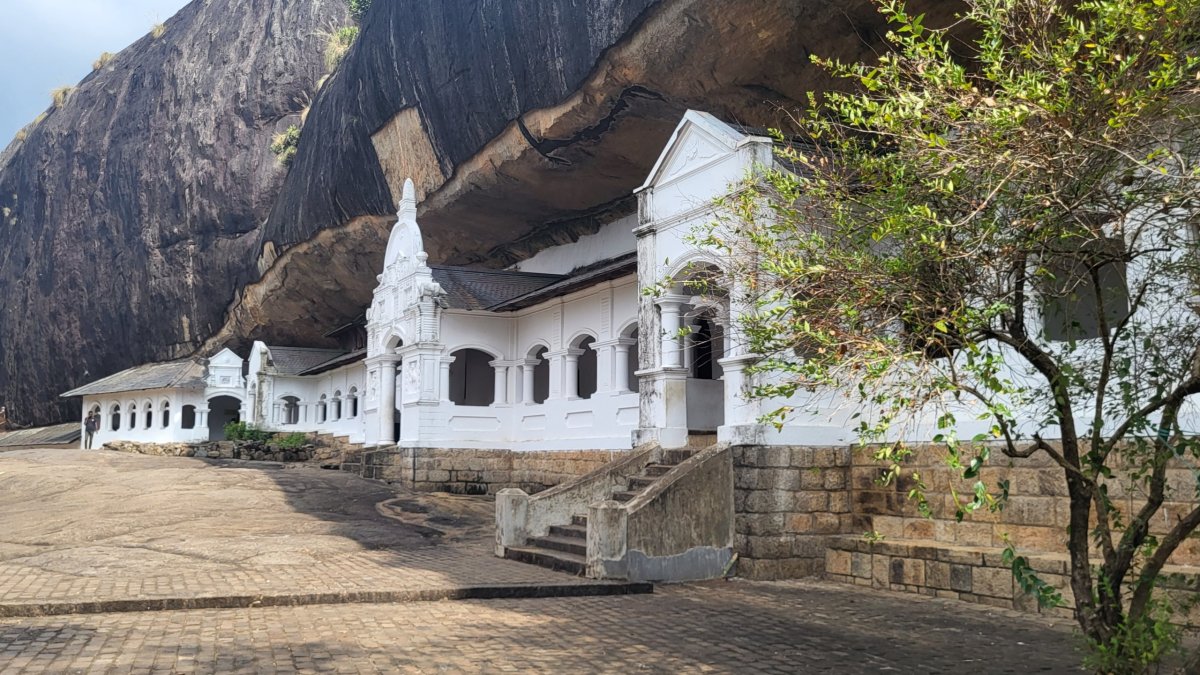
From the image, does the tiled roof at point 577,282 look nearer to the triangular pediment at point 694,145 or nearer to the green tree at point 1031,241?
the triangular pediment at point 694,145

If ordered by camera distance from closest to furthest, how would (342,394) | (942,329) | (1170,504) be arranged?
(942,329), (1170,504), (342,394)

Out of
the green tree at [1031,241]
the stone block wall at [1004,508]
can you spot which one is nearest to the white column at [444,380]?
the stone block wall at [1004,508]

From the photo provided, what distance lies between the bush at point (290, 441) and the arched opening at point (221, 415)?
8915 mm

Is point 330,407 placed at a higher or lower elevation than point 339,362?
lower

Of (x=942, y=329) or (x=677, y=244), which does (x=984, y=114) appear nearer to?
(x=942, y=329)

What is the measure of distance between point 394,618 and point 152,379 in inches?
1450

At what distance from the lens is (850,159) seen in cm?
715

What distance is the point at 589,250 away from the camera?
24.1 m

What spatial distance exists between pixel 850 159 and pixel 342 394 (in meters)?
29.1

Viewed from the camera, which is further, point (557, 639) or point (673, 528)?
point (673, 528)

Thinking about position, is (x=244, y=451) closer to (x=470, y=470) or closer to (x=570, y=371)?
(x=470, y=470)

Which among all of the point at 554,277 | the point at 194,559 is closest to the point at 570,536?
the point at 194,559

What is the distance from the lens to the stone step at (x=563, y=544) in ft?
40.2

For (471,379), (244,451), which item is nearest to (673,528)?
(471,379)
